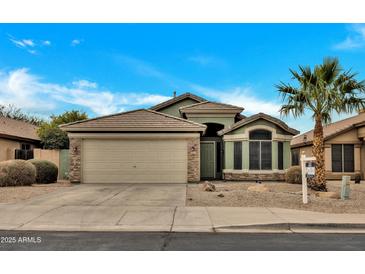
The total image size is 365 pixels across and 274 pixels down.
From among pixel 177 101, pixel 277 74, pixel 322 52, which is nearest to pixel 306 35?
pixel 322 52

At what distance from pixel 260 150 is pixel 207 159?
3.40 meters

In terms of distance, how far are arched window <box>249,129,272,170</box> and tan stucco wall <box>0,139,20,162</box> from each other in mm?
15406

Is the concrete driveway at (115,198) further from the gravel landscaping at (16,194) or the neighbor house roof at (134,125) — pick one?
the neighbor house roof at (134,125)

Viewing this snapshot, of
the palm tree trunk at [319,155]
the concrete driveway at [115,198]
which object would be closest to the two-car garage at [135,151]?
the concrete driveway at [115,198]

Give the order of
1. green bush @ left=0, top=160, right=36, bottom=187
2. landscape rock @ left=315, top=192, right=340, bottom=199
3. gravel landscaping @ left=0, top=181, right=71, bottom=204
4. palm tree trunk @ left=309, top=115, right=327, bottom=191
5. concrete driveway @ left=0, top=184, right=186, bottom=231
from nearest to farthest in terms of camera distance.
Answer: concrete driveway @ left=0, top=184, right=186, bottom=231 < gravel landscaping @ left=0, top=181, right=71, bottom=204 < landscape rock @ left=315, top=192, right=340, bottom=199 < palm tree trunk @ left=309, top=115, right=327, bottom=191 < green bush @ left=0, top=160, right=36, bottom=187

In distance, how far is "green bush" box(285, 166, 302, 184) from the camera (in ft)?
61.8

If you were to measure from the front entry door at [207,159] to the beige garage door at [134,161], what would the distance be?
9.86 ft

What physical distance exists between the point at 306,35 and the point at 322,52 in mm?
2049

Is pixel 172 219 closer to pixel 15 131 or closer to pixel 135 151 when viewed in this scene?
pixel 135 151

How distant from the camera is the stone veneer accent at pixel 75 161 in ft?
61.8

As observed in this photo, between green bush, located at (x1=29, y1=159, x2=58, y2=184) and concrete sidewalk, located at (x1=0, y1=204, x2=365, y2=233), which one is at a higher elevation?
green bush, located at (x1=29, y1=159, x2=58, y2=184)

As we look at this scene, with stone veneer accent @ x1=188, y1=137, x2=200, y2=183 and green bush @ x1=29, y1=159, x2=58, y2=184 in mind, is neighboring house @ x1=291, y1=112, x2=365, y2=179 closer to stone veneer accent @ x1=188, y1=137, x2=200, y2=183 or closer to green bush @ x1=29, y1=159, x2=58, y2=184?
stone veneer accent @ x1=188, y1=137, x2=200, y2=183

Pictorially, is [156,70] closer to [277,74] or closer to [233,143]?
[233,143]

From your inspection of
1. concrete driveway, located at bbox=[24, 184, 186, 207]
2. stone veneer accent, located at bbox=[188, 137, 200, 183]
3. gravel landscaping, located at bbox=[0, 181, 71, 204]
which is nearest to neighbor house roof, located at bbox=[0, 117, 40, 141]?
gravel landscaping, located at bbox=[0, 181, 71, 204]
